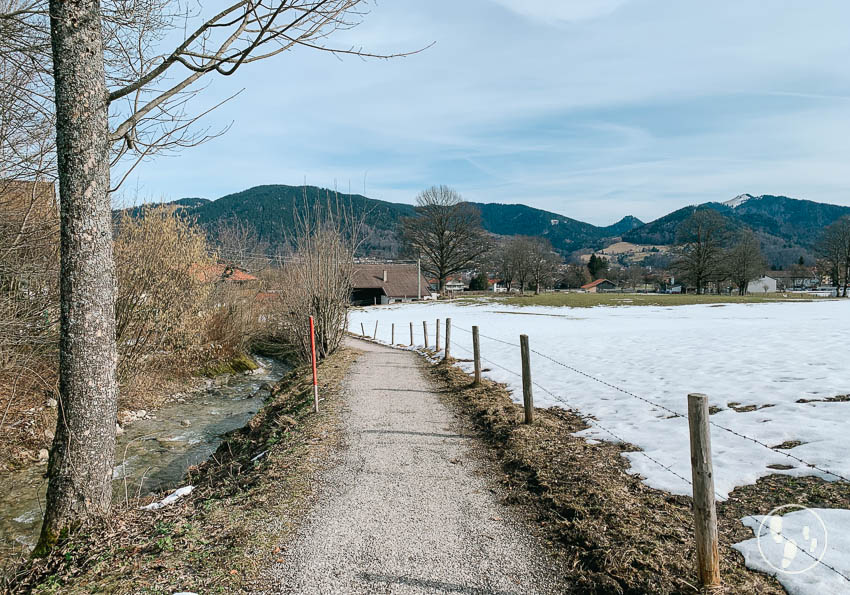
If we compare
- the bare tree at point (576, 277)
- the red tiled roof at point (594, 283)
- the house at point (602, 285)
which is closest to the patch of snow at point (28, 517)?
the bare tree at point (576, 277)

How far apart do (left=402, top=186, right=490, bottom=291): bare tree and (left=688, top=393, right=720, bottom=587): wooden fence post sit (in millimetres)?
56507

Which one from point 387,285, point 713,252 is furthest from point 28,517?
point 713,252

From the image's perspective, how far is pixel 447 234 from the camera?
198ft

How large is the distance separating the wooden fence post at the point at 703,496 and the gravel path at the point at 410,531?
964 millimetres

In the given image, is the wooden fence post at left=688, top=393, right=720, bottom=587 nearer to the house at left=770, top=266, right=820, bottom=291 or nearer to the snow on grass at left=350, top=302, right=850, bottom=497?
the snow on grass at left=350, top=302, right=850, bottom=497

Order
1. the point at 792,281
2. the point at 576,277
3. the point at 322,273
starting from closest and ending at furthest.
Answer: the point at 322,273, the point at 792,281, the point at 576,277

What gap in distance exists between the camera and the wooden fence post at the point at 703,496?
337 centimetres

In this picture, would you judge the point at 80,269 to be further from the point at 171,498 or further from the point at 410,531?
the point at 410,531

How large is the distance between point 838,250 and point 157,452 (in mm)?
79895

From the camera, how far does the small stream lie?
694 centimetres

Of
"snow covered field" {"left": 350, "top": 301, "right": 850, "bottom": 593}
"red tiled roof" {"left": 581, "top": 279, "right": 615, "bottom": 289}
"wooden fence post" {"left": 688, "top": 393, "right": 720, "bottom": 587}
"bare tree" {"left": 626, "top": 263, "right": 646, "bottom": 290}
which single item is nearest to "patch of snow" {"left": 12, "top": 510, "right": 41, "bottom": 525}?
"snow covered field" {"left": 350, "top": 301, "right": 850, "bottom": 593}

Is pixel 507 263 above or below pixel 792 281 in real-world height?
above

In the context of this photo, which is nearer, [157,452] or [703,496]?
[703,496]

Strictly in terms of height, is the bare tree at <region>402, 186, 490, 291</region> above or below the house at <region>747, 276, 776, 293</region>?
above
